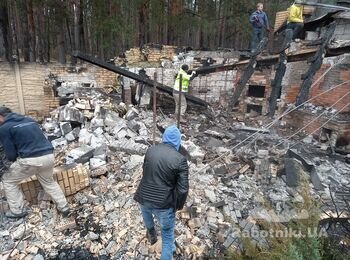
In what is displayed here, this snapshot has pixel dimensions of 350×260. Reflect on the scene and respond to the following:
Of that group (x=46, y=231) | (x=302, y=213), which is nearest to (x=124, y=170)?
(x=46, y=231)

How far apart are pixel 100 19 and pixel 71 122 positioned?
562 cm

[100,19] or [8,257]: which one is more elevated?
[100,19]

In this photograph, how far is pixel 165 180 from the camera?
319 cm

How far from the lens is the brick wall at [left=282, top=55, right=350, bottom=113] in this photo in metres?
7.83

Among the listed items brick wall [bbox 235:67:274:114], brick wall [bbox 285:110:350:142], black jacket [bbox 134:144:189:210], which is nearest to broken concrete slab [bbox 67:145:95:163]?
black jacket [bbox 134:144:189:210]

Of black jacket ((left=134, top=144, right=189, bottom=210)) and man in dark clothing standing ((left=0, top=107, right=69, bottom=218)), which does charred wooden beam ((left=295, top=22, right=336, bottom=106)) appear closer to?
black jacket ((left=134, top=144, right=189, bottom=210))

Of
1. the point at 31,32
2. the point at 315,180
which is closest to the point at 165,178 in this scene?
the point at 315,180

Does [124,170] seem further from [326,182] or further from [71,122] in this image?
[326,182]

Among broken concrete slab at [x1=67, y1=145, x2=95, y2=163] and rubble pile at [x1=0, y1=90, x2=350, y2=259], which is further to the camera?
broken concrete slab at [x1=67, y1=145, x2=95, y2=163]

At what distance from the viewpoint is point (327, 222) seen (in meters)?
3.73

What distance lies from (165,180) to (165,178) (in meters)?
0.03

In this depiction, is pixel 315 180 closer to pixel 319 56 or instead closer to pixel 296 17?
pixel 319 56

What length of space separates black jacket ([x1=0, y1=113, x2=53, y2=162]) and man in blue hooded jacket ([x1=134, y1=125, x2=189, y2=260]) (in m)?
1.68

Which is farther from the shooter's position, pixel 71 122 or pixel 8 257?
pixel 71 122
